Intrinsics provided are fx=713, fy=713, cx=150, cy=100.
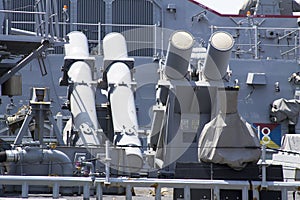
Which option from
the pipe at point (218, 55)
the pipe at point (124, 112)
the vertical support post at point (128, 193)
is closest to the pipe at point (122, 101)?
the pipe at point (124, 112)

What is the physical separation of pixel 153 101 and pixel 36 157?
811 cm

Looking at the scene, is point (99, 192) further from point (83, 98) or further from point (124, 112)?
point (83, 98)

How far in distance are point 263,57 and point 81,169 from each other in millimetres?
10775

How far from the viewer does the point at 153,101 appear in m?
18.0

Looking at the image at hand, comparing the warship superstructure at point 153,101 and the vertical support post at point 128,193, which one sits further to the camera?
the warship superstructure at point 153,101

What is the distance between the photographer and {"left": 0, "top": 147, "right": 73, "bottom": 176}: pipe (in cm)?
979

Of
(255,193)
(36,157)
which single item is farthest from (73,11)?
(255,193)

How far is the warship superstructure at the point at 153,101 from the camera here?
8062 millimetres

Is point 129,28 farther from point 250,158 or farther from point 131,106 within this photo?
point 250,158

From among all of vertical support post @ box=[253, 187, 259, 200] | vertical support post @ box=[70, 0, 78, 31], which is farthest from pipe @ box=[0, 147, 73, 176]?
vertical support post @ box=[70, 0, 78, 31]

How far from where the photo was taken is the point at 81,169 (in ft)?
35.6

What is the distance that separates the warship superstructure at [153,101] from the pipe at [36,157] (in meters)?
0.02

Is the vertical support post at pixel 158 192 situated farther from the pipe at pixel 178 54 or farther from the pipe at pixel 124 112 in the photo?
the pipe at pixel 178 54

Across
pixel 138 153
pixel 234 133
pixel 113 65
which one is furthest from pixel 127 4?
pixel 234 133
